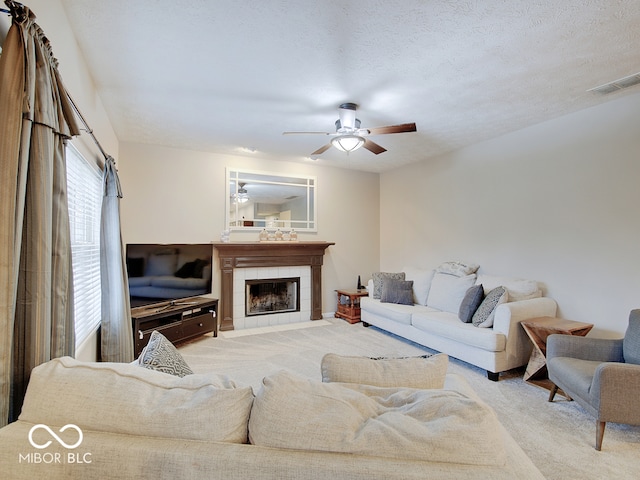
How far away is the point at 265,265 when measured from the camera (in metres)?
5.31

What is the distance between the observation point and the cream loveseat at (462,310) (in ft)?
10.8

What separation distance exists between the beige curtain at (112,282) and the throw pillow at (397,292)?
3422 mm

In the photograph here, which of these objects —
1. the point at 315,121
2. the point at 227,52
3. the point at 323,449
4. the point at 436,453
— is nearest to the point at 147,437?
the point at 323,449

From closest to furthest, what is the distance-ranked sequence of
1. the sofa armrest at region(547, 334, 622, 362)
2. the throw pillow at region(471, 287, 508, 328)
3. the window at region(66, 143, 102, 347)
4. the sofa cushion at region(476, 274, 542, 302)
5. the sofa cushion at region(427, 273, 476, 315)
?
1. the window at region(66, 143, 102, 347)
2. the sofa armrest at region(547, 334, 622, 362)
3. the throw pillow at region(471, 287, 508, 328)
4. the sofa cushion at region(476, 274, 542, 302)
5. the sofa cushion at region(427, 273, 476, 315)

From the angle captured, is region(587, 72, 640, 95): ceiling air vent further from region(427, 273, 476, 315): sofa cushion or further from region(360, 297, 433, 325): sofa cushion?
region(360, 297, 433, 325): sofa cushion

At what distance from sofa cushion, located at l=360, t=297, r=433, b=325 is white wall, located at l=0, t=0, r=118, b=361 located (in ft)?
11.4

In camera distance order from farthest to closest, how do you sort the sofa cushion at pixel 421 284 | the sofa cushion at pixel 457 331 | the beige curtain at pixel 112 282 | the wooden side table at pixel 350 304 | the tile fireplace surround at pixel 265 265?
the wooden side table at pixel 350 304
the tile fireplace surround at pixel 265 265
the sofa cushion at pixel 421 284
the sofa cushion at pixel 457 331
the beige curtain at pixel 112 282

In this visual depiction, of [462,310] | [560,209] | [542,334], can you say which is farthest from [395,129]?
[542,334]

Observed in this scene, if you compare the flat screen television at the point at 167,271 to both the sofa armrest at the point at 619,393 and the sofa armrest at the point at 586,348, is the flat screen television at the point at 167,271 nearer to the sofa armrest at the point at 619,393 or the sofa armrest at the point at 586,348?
the sofa armrest at the point at 586,348

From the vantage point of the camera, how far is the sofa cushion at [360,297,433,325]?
172 inches

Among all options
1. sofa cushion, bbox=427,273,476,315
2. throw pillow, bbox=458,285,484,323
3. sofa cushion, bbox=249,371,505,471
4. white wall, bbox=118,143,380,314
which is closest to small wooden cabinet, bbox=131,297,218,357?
white wall, bbox=118,143,380,314

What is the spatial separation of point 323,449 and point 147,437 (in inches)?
18.9

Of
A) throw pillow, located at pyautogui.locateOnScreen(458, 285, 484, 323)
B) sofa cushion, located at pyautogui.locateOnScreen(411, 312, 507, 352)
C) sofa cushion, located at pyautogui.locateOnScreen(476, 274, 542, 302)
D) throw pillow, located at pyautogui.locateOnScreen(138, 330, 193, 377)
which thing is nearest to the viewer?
throw pillow, located at pyautogui.locateOnScreen(138, 330, 193, 377)

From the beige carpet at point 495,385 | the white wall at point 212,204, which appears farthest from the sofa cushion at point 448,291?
the white wall at point 212,204
